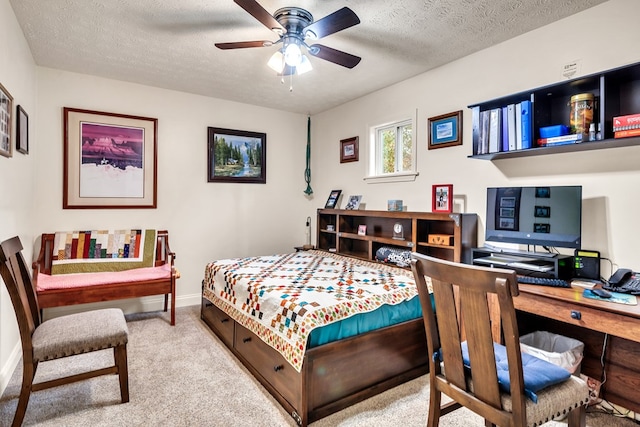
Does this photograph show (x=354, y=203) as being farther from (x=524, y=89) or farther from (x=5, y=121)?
(x=5, y=121)

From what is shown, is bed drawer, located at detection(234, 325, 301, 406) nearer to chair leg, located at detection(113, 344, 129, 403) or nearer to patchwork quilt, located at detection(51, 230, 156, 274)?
chair leg, located at detection(113, 344, 129, 403)

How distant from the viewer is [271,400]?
209 cm

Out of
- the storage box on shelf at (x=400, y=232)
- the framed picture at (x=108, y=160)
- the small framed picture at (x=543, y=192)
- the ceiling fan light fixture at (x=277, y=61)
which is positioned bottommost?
the storage box on shelf at (x=400, y=232)

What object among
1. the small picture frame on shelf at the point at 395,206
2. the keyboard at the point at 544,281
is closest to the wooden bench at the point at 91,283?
the small picture frame on shelf at the point at 395,206

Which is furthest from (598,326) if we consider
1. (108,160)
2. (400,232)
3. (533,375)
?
(108,160)

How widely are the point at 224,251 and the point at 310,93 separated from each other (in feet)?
7.29

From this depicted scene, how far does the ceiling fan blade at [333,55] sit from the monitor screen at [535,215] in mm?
1412

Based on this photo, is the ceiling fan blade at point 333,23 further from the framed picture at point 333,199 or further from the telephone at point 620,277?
the framed picture at point 333,199

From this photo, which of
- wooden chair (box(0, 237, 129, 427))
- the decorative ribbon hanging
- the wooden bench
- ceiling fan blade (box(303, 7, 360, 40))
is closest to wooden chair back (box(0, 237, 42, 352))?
wooden chair (box(0, 237, 129, 427))

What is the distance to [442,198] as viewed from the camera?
10.0ft

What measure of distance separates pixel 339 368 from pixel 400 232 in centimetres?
177

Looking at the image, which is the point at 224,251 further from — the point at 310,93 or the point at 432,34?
the point at 432,34

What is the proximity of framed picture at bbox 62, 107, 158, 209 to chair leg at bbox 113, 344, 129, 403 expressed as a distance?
82.9 inches

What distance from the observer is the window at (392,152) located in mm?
3640
